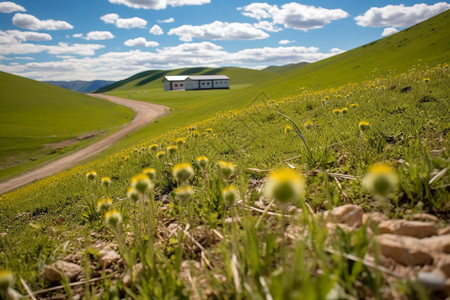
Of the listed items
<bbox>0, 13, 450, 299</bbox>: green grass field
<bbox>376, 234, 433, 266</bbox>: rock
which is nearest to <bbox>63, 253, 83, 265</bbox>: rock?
<bbox>0, 13, 450, 299</bbox>: green grass field

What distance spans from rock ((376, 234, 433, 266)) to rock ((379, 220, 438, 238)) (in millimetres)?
156

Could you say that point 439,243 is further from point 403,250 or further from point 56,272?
point 56,272

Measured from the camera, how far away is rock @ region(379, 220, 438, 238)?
2354mm

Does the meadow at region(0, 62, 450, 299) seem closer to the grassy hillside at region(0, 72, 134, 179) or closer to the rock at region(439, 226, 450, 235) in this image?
the rock at region(439, 226, 450, 235)

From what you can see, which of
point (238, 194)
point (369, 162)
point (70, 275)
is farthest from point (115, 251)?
point (369, 162)

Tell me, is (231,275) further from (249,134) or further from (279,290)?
(249,134)

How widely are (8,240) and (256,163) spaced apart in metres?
Result: 4.90

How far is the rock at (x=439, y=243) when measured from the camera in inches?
81.5

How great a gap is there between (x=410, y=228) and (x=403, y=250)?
44cm

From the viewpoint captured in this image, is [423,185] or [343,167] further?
[343,167]

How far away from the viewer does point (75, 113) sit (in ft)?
206

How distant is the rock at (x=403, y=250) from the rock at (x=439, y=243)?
61 mm

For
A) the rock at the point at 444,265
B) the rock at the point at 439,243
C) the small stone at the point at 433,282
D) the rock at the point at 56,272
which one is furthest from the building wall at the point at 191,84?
the small stone at the point at 433,282

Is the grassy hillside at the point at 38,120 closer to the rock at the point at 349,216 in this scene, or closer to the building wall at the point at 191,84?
the rock at the point at 349,216
